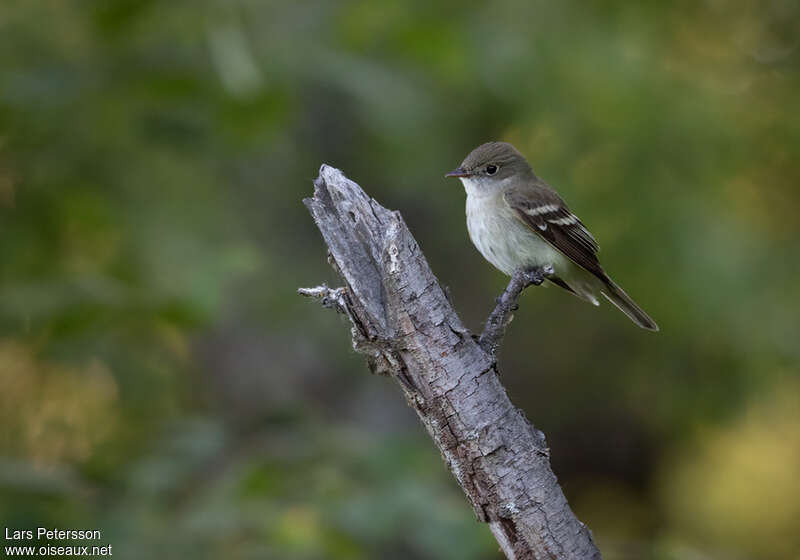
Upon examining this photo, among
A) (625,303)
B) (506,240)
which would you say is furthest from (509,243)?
(625,303)

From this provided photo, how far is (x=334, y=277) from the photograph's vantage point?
409 centimetres

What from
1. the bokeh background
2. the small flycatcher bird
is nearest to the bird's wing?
the small flycatcher bird

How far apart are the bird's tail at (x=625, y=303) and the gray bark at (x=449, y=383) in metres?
2.22

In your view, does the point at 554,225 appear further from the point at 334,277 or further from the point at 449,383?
the point at 449,383

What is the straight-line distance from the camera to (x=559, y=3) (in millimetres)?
7379

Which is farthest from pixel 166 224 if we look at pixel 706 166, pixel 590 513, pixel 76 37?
pixel 590 513

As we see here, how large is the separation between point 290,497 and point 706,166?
174 inches

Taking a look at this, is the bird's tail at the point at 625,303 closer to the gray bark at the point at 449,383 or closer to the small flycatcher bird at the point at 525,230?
the small flycatcher bird at the point at 525,230

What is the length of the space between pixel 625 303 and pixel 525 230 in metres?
0.71

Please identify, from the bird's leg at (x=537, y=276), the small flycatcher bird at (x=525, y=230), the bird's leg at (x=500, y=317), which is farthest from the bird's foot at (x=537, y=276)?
the small flycatcher bird at (x=525, y=230)

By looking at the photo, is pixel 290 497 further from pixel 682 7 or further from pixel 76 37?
pixel 682 7

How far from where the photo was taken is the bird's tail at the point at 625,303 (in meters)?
5.11

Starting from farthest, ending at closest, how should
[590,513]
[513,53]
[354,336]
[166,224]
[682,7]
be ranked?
[590,513], [682,7], [513,53], [166,224], [354,336]

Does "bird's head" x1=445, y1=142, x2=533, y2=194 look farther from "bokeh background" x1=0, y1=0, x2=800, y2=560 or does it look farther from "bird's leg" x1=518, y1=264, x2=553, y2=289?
"bird's leg" x1=518, y1=264, x2=553, y2=289
